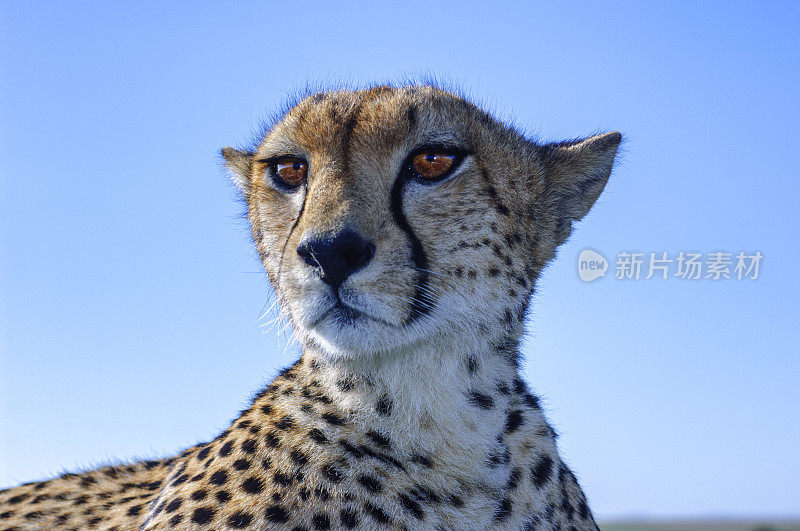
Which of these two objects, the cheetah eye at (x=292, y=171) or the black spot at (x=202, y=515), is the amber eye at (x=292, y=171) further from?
the black spot at (x=202, y=515)

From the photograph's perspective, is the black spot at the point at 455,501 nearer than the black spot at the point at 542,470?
Yes

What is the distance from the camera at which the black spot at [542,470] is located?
246 cm

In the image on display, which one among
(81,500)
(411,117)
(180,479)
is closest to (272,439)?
(180,479)

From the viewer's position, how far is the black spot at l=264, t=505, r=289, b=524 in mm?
2166

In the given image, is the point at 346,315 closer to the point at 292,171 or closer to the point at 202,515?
the point at 292,171

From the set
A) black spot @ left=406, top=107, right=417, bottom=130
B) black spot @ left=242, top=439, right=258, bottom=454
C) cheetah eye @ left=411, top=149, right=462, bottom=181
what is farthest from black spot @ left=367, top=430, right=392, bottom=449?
black spot @ left=406, top=107, right=417, bottom=130

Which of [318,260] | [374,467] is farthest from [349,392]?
[318,260]

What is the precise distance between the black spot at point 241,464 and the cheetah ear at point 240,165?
39.9 inches

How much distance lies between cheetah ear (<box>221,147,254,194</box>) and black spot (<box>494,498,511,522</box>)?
4.52 ft

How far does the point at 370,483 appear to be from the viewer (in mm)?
2232

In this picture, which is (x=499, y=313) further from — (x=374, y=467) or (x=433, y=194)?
(x=374, y=467)

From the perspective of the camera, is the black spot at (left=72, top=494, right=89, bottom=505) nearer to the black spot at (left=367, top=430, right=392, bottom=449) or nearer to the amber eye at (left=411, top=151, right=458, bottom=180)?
the black spot at (left=367, top=430, right=392, bottom=449)

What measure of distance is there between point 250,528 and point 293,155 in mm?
1073

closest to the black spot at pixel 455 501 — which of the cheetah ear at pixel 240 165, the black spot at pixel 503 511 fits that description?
the black spot at pixel 503 511
